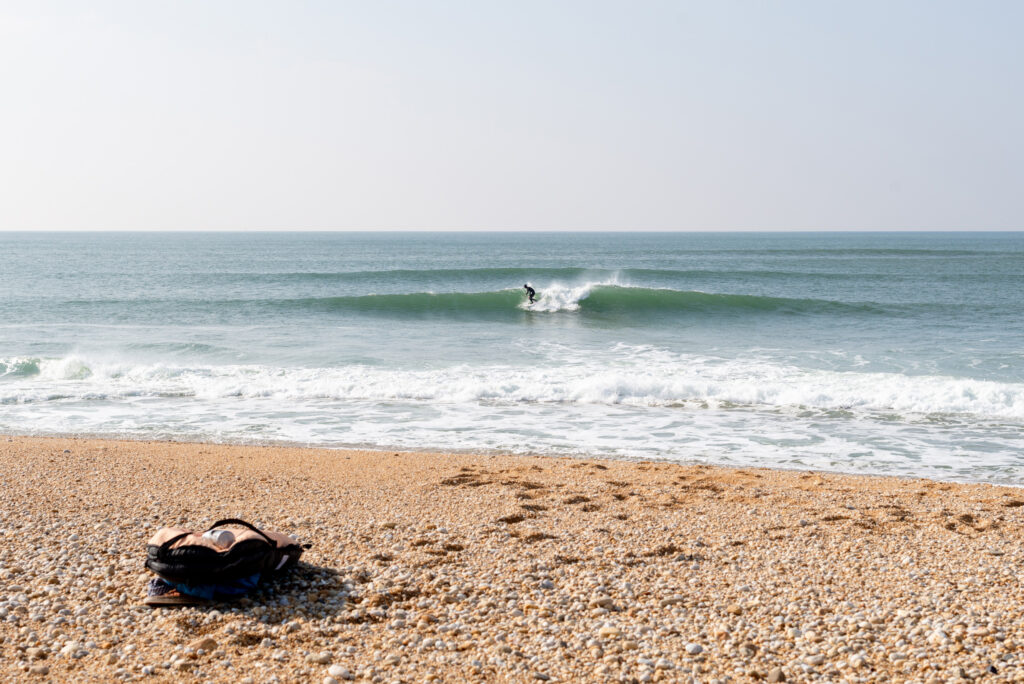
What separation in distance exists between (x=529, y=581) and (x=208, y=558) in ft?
6.66

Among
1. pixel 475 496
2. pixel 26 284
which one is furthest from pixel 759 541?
pixel 26 284

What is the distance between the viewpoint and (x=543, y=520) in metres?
6.43

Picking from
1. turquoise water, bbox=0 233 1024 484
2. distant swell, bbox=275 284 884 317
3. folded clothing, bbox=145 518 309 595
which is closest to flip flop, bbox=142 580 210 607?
folded clothing, bbox=145 518 309 595

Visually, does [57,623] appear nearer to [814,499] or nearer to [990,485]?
[814,499]

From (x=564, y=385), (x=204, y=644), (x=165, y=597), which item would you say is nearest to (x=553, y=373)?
(x=564, y=385)

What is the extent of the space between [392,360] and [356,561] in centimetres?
1166

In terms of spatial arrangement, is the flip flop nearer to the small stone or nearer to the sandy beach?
the sandy beach

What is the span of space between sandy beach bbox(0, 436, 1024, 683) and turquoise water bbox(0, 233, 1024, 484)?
269 cm

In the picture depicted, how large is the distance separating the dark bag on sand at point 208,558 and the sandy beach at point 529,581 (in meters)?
0.19

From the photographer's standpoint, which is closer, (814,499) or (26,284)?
(814,499)

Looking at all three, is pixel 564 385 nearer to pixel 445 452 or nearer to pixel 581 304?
pixel 445 452

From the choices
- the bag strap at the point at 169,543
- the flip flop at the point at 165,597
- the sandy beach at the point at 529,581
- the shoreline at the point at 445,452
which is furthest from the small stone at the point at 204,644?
the shoreline at the point at 445,452

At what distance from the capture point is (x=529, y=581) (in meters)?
5.07

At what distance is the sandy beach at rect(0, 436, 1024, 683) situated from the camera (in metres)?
4.03
